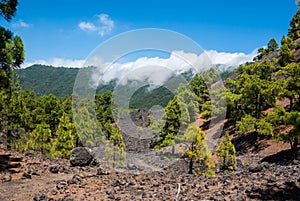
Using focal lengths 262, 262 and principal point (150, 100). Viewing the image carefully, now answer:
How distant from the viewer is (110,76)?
46.6 ft

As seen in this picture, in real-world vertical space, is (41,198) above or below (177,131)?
below

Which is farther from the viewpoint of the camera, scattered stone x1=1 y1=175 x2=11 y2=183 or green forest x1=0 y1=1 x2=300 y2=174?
green forest x1=0 y1=1 x2=300 y2=174

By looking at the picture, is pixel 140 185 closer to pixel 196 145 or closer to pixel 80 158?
pixel 80 158

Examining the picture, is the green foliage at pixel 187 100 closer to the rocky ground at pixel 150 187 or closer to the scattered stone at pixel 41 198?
the rocky ground at pixel 150 187

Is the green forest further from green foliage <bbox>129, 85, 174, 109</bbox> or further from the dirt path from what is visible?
the dirt path

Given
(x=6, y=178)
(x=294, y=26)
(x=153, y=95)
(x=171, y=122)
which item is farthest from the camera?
(x=294, y=26)

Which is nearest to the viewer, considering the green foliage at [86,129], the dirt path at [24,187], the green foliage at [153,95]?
the dirt path at [24,187]

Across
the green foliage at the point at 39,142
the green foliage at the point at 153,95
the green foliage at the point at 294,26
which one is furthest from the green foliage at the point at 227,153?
the green foliage at the point at 294,26

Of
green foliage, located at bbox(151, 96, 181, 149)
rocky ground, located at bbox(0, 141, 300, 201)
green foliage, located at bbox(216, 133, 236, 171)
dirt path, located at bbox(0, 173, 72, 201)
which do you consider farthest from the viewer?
green foliage, located at bbox(151, 96, 181, 149)

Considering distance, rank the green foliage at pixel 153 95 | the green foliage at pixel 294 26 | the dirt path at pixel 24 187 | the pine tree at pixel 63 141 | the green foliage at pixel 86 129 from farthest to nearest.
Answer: the green foliage at pixel 294 26 → the green foliage at pixel 86 129 → the green foliage at pixel 153 95 → the pine tree at pixel 63 141 → the dirt path at pixel 24 187

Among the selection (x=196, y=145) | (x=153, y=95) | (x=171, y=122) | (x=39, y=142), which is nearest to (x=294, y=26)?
(x=153, y=95)

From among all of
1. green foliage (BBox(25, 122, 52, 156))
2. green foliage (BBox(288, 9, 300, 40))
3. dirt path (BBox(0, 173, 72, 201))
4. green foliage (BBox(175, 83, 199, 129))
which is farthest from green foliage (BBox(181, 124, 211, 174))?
green foliage (BBox(288, 9, 300, 40))

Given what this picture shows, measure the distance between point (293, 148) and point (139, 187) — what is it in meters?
18.5

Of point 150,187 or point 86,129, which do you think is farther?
point 86,129
